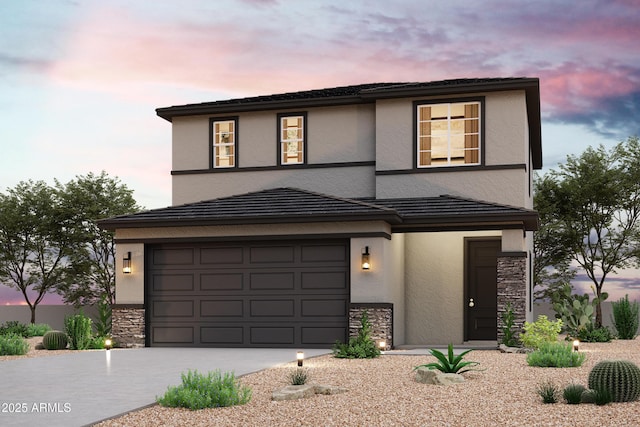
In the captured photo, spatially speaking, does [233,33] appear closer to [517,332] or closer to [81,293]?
[517,332]

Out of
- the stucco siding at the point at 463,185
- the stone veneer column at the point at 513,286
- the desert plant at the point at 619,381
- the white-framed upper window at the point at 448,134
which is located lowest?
the desert plant at the point at 619,381

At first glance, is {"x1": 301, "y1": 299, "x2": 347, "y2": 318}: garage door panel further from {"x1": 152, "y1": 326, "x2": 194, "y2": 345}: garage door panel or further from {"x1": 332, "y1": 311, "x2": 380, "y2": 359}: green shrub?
{"x1": 152, "y1": 326, "x2": 194, "y2": 345}: garage door panel

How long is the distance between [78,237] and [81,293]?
2.46 meters

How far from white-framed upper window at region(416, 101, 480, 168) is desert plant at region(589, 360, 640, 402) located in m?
11.2

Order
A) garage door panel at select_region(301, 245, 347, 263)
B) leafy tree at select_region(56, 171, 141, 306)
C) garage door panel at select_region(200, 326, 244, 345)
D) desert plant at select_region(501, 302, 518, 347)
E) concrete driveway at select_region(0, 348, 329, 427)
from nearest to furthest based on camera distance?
concrete driveway at select_region(0, 348, 329, 427) < desert plant at select_region(501, 302, 518, 347) < garage door panel at select_region(301, 245, 347, 263) < garage door panel at select_region(200, 326, 244, 345) < leafy tree at select_region(56, 171, 141, 306)

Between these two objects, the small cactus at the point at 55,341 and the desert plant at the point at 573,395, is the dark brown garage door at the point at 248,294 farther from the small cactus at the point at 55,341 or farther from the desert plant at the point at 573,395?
the desert plant at the point at 573,395

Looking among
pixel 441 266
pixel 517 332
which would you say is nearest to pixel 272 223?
pixel 441 266

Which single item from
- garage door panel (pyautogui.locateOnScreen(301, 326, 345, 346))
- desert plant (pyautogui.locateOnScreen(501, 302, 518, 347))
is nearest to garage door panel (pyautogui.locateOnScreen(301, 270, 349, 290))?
garage door panel (pyautogui.locateOnScreen(301, 326, 345, 346))

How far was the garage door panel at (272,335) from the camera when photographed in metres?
19.0

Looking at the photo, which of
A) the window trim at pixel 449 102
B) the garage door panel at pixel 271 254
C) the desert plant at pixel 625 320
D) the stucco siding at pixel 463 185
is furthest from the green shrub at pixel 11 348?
the desert plant at pixel 625 320

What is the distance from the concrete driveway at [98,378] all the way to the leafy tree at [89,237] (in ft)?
44.3

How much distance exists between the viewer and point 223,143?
23.3 metres

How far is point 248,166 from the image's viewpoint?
22812 millimetres

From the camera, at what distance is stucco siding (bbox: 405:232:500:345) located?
2052 cm
